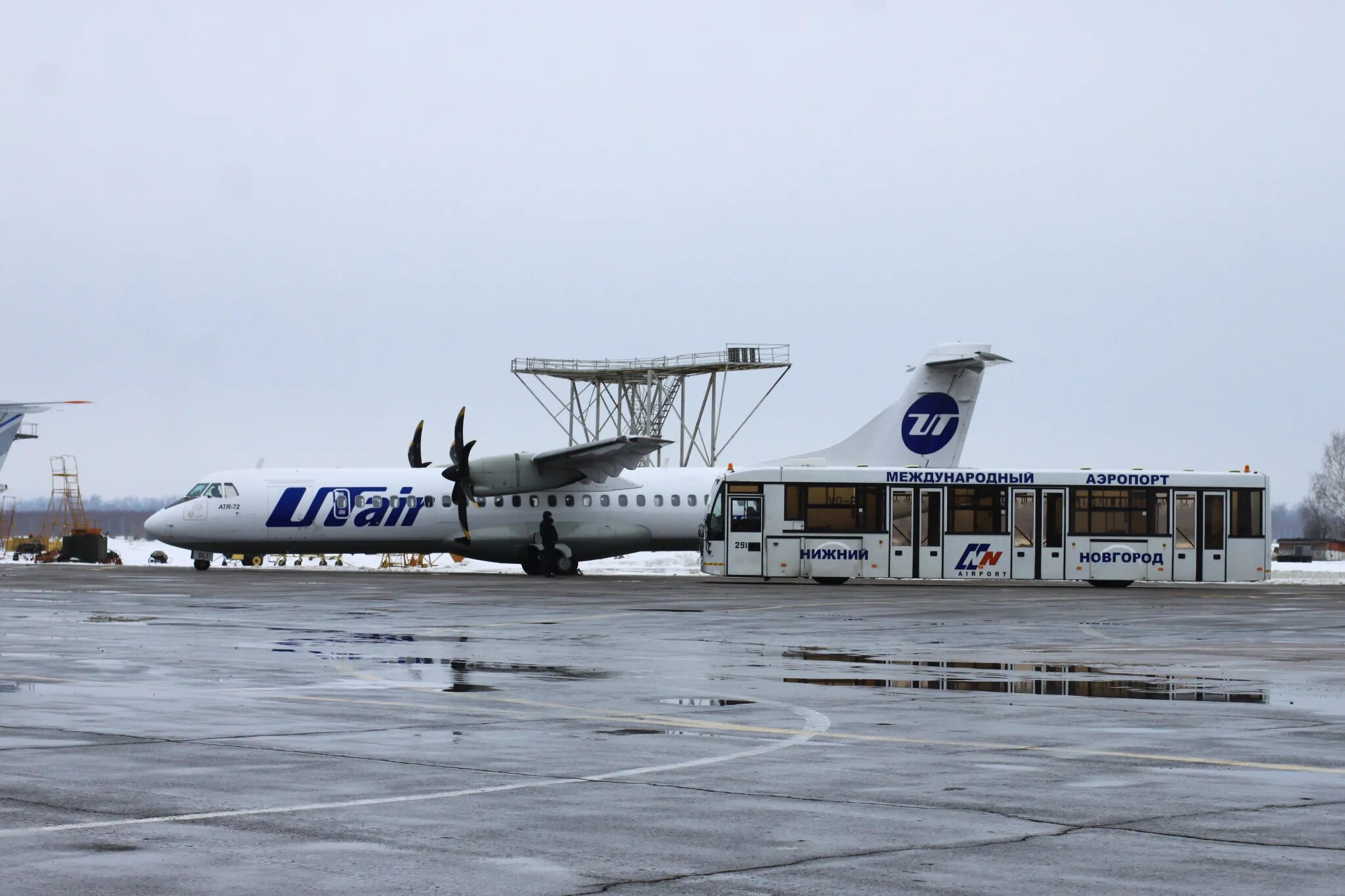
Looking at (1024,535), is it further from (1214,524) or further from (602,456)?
(602,456)

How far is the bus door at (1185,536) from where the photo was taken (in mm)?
41500

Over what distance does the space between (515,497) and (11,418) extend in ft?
47.2

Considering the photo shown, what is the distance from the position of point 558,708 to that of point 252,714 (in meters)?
2.32

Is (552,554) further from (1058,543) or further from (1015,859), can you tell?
(1015,859)

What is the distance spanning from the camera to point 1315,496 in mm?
146375

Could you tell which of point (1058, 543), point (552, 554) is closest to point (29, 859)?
point (1058, 543)

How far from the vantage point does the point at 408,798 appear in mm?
7805

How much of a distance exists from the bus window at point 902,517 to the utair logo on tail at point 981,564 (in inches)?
59.2

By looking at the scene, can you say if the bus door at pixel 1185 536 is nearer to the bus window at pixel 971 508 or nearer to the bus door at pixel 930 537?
the bus window at pixel 971 508

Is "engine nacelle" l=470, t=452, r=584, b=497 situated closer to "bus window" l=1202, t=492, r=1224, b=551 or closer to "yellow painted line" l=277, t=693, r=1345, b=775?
"bus window" l=1202, t=492, r=1224, b=551

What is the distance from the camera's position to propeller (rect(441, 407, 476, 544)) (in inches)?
1734

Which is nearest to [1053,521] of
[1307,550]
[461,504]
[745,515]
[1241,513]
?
[1241,513]

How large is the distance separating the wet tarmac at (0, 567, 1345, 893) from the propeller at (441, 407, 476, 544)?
74.9ft

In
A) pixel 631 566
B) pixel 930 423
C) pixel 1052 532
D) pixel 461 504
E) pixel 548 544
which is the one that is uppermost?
pixel 930 423
